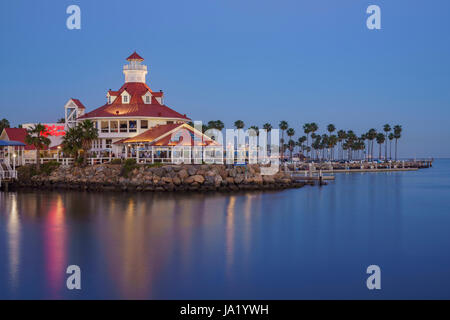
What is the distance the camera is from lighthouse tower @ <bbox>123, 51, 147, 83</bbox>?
198 feet

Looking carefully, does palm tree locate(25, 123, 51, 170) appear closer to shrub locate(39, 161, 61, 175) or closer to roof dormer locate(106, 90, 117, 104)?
shrub locate(39, 161, 61, 175)

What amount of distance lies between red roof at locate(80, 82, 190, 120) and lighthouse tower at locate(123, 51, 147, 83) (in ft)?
2.56

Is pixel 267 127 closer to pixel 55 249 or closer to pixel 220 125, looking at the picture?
pixel 220 125

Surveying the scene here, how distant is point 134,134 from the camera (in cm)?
5584

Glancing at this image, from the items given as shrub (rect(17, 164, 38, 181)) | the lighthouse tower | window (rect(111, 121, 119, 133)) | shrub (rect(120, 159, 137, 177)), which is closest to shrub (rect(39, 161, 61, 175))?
shrub (rect(17, 164, 38, 181))

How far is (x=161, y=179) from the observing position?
46.4 metres

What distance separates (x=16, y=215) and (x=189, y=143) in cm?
1937

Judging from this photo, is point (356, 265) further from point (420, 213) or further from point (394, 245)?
point (420, 213)

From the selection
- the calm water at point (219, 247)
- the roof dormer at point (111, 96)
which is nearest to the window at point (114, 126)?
the roof dormer at point (111, 96)

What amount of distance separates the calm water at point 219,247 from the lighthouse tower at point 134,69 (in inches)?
912

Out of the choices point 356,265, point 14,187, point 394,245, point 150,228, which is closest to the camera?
point 356,265

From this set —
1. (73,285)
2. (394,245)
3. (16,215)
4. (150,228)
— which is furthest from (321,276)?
(16,215)

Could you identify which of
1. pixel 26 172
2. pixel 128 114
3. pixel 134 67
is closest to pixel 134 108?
pixel 128 114

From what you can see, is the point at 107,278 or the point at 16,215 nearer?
the point at 107,278
